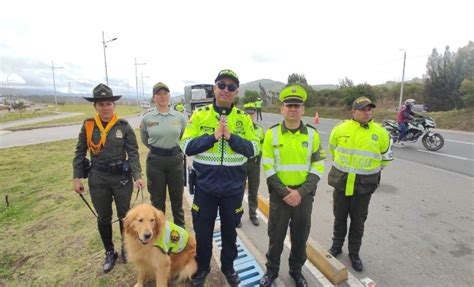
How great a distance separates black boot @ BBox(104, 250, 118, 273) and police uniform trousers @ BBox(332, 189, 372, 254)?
2.81 m

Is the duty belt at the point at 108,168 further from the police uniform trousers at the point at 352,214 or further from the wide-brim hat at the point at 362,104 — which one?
the wide-brim hat at the point at 362,104

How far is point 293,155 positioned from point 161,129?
6.18ft

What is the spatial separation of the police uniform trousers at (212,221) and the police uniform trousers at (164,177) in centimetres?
110

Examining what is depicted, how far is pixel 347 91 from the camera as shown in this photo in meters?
28.3

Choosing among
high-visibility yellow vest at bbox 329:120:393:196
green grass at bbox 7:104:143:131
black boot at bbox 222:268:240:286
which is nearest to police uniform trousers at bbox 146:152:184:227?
black boot at bbox 222:268:240:286

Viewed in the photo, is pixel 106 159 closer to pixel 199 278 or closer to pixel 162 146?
pixel 162 146

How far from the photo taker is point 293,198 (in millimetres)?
2682

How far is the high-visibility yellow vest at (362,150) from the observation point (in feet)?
10.5

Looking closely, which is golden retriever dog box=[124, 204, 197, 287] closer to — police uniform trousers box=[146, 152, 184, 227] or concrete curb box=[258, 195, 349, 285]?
police uniform trousers box=[146, 152, 184, 227]

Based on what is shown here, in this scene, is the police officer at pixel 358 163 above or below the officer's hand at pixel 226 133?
below

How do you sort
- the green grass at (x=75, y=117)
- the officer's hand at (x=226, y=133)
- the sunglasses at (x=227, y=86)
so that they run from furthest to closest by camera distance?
the green grass at (x=75, y=117), the sunglasses at (x=227, y=86), the officer's hand at (x=226, y=133)

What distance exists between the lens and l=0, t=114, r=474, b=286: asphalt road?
126 inches

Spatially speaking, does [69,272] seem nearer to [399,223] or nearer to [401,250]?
[401,250]

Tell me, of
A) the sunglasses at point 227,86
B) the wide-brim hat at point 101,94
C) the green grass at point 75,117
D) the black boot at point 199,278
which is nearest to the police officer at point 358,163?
the sunglasses at point 227,86
